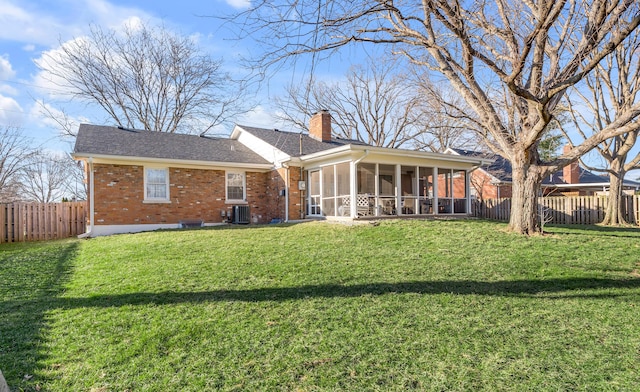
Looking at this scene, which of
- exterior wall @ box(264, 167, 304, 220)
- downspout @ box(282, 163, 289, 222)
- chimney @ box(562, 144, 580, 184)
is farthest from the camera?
chimney @ box(562, 144, 580, 184)

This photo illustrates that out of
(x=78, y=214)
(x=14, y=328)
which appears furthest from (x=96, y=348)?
(x=78, y=214)

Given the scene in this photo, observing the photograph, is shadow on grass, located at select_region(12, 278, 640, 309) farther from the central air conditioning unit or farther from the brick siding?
the central air conditioning unit

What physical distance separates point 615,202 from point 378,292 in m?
15.1

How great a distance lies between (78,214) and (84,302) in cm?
1071

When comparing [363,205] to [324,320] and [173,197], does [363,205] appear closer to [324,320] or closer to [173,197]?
[173,197]

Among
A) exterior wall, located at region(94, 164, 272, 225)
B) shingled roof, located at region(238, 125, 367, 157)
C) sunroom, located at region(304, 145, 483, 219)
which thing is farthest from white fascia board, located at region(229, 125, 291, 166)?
sunroom, located at region(304, 145, 483, 219)

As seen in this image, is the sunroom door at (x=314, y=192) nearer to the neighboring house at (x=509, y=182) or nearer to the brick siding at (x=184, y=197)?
the brick siding at (x=184, y=197)

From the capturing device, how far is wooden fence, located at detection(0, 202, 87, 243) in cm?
1254

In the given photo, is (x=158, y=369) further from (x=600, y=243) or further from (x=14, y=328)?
(x=600, y=243)

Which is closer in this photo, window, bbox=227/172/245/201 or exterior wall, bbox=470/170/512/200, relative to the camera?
window, bbox=227/172/245/201

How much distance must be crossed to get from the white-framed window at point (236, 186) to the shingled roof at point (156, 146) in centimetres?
64

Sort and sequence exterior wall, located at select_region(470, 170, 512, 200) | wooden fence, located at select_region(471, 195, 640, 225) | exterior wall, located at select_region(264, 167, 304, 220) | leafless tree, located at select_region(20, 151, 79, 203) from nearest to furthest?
exterior wall, located at select_region(264, 167, 304, 220) → wooden fence, located at select_region(471, 195, 640, 225) → exterior wall, located at select_region(470, 170, 512, 200) → leafless tree, located at select_region(20, 151, 79, 203)

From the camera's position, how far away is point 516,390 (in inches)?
118

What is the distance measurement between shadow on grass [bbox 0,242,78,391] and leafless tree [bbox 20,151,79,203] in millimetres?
26288
